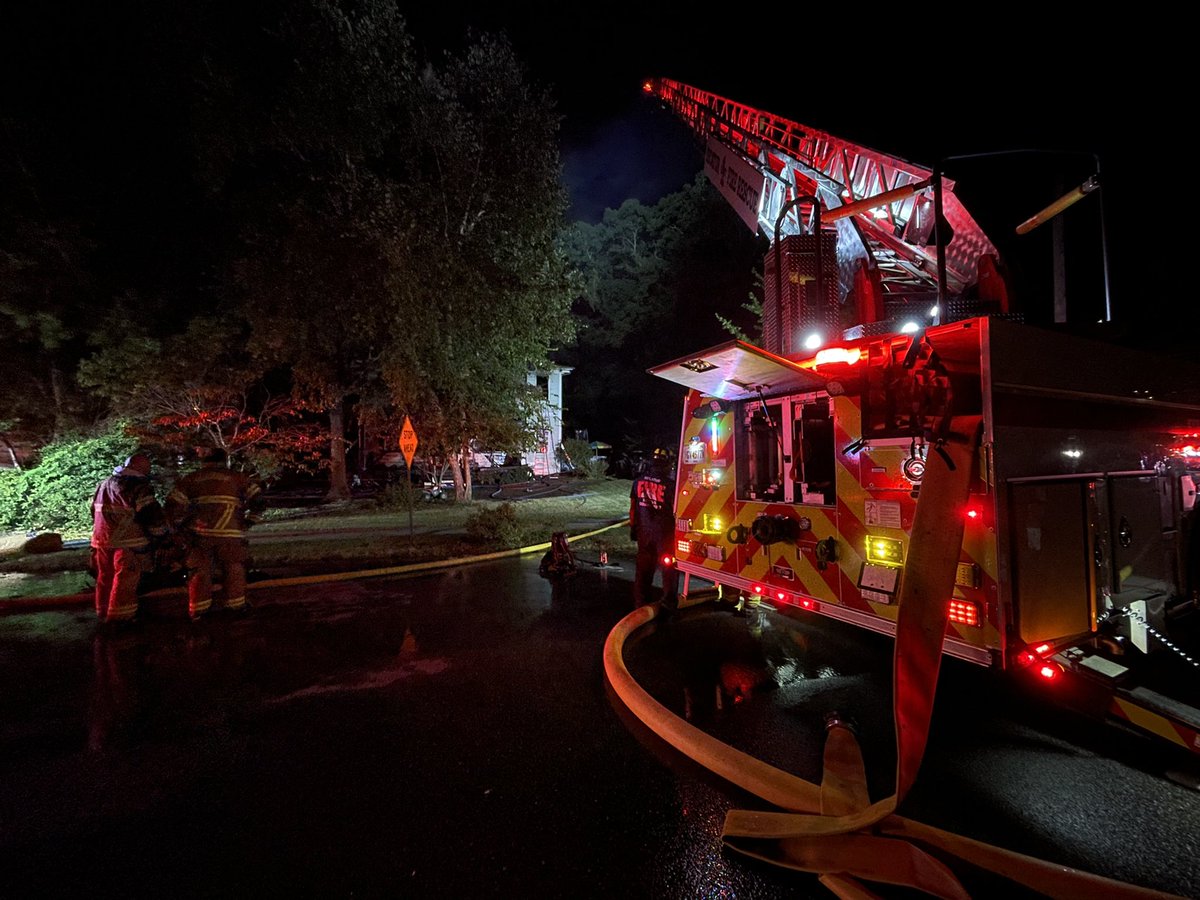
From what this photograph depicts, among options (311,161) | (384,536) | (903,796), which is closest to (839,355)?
(903,796)

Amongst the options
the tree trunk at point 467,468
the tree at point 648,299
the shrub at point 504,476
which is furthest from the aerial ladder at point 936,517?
the tree at point 648,299

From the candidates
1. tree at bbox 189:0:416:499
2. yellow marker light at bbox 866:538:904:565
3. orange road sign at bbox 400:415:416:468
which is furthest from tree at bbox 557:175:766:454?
yellow marker light at bbox 866:538:904:565

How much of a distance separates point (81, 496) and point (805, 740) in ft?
48.7

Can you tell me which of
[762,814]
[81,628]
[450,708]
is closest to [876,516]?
[762,814]

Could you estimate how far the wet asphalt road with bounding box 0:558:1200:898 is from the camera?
93.4 inches

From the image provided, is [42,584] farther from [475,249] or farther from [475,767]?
[475,249]

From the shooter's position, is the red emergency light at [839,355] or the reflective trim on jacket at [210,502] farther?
the reflective trim on jacket at [210,502]

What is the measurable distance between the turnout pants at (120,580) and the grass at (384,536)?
2.31 metres

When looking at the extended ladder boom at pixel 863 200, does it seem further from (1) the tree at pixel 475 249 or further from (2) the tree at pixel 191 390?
(2) the tree at pixel 191 390

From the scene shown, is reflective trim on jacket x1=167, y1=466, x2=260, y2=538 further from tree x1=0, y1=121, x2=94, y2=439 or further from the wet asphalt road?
tree x1=0, y1=121, x2=94, y2=439

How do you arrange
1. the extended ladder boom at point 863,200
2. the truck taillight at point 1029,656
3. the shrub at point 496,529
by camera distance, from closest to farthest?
the truck taillight at point 1029,656
the extended ladder boom at point 863,200
the shrub at point 496,529

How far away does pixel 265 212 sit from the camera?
14.0 meters

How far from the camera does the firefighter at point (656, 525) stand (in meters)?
5.56

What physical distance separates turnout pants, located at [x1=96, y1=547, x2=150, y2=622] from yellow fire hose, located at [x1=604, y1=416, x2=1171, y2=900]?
5.87 m
